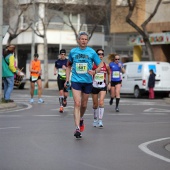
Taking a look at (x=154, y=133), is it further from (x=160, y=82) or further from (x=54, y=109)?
(x=160, y=82)

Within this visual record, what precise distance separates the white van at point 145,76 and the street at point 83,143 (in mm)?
14185

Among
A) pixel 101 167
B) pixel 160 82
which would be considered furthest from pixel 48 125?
pixel 160 82

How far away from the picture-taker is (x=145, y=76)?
32.6 metres

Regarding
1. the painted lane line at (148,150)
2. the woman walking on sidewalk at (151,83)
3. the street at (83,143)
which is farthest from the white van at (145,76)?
the painted lane line at (148,150)

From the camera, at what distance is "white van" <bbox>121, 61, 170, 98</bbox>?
107ft

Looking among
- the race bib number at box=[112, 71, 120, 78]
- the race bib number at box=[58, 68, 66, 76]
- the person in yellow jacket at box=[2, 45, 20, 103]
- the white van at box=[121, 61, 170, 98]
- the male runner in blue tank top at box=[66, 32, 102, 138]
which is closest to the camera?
the male runner in blue tank top at box=[66, 32, 102, 138]

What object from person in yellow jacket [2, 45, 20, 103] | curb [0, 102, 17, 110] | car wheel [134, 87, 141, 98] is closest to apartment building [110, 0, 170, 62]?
car wheel [134, 87, 141, 98]

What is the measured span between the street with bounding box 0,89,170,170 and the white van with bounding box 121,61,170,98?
14.2 meters

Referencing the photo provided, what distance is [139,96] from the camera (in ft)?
110

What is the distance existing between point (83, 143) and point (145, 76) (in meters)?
21.1

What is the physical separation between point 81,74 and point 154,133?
226 cm

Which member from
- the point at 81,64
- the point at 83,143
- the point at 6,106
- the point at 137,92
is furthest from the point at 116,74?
the point at 137,92

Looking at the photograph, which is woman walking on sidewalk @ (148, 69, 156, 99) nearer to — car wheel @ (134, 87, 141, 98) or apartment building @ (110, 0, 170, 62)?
car wheel @ (134, 87, 141, 98)

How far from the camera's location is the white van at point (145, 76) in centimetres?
3275
